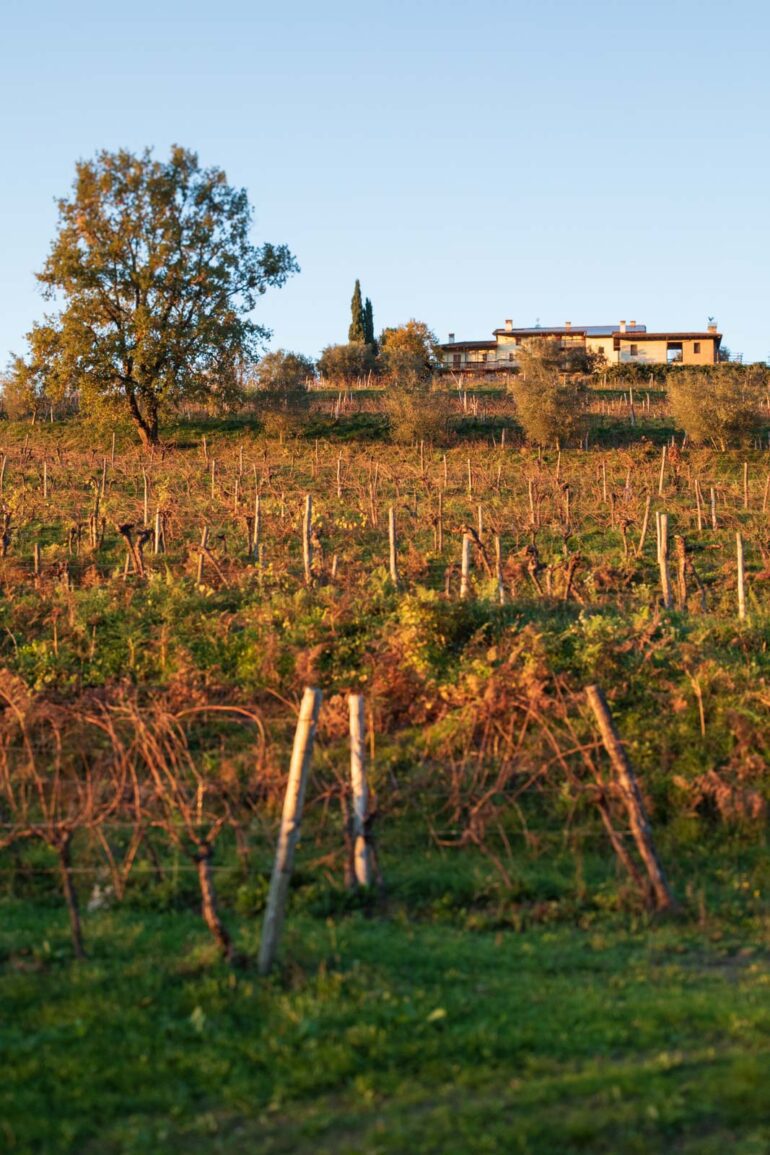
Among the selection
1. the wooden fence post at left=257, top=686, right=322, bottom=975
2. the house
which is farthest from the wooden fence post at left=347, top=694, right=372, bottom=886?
the house

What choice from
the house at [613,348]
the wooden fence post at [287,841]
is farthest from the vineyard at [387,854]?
the house at [613,348]

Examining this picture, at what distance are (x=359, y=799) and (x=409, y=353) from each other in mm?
61092

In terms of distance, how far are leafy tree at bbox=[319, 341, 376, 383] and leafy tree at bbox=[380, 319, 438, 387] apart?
Result: 105 centimetres

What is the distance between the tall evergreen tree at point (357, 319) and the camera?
78375mm

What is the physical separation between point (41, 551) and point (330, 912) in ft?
53.1

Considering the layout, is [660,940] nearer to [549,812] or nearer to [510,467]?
[549,812]

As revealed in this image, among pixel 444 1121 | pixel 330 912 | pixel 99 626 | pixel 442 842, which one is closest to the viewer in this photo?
pixel 444 1121

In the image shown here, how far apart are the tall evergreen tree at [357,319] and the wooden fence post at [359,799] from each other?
234 feet

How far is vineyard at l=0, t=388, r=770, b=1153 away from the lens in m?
5.42

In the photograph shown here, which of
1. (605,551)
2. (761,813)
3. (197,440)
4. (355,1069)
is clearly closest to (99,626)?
(761,813)

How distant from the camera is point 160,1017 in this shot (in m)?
6.33

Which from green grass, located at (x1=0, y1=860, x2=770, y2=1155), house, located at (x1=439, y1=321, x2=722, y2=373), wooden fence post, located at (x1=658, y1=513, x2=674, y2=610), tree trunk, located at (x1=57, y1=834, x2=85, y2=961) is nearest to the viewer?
green grass, located at (x1=0, y1=860, x2=770, y2=1155)

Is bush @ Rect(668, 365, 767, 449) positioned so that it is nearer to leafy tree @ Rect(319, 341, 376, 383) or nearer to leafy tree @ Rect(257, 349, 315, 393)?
leafy tree @ Rect(257, 349, 315, 393)

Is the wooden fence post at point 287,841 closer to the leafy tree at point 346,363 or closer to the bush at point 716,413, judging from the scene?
the bush at point 716,413
